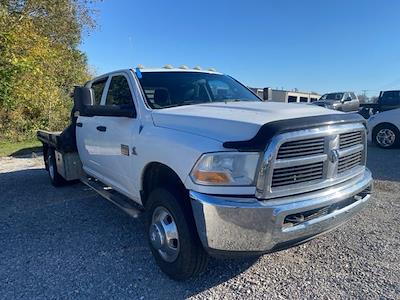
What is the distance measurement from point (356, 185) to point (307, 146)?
86cm

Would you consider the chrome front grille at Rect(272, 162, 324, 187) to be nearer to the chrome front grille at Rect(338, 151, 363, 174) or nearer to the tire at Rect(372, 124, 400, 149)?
the chrome front grille at Rect(338, 151, 363, 174)

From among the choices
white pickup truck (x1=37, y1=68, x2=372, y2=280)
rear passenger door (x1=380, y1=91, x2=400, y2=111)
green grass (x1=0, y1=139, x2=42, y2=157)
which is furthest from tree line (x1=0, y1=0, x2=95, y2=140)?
rear passenger door (x1=380, y1=91, x2=400, y2=111)

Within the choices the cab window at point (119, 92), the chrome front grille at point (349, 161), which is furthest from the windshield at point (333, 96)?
the chrome front grille at point (349, 161)

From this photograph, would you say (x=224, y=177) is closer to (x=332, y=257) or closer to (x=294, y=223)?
(x=294, y=223)

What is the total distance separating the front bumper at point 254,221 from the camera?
8.68ft

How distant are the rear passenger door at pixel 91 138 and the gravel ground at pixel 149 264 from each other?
2.41 feet

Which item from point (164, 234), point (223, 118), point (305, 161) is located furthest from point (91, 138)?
point (305, 161)

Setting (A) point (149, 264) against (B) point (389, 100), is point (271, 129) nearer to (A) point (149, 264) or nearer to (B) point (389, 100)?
(A) point (149, 264)

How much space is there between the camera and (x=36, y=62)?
13.0 m

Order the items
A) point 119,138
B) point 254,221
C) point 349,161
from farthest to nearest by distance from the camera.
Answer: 1. point 119,138
2. point 349,161
3. point 254,221

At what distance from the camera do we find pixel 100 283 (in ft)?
10.7

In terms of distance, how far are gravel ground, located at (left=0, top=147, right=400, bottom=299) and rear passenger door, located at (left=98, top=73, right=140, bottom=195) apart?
704mm

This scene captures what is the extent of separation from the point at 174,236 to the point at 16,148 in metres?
11.6

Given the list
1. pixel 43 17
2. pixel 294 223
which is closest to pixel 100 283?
pixel 294 223
